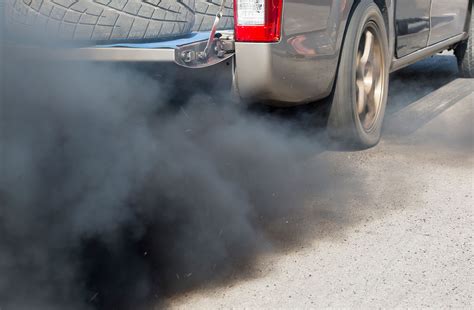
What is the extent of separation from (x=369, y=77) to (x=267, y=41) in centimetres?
142

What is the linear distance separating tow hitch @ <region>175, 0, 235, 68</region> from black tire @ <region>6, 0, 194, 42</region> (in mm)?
251

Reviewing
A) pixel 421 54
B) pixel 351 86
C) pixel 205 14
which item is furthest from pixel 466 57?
pixel 205 14

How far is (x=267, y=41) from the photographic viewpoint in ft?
11.6

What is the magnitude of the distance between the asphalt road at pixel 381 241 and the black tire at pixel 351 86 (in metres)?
0.15

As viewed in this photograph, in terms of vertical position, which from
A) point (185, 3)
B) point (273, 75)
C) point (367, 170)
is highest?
point (185, 3)

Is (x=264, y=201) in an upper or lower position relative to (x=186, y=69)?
lower

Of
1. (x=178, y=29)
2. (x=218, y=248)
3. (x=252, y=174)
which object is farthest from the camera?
(x=252, y=174)

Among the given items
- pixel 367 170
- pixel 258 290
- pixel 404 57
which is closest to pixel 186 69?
pixel 258 290

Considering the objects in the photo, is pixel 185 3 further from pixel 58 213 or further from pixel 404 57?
pixel 404 57

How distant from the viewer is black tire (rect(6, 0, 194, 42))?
333cm

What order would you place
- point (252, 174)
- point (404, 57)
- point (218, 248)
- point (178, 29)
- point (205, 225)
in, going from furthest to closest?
point (404, 57), point (252, 174), point (178, 29), point (205, 225), point (218, 248)

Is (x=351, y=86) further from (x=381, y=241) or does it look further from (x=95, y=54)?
(x=95, y=54)

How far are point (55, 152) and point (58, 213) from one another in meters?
0.33

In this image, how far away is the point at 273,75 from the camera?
3.60 m
